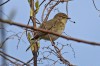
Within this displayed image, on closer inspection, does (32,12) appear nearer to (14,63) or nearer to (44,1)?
(44,1)

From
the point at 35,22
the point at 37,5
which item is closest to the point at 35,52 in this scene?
the point at 35,22

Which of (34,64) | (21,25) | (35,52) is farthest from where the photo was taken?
(35,52)

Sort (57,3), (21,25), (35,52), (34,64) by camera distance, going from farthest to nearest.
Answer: (57,3)
(35,52)
(34,64)
(21,25)

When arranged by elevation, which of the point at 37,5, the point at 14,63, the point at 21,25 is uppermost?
the point at 21,25

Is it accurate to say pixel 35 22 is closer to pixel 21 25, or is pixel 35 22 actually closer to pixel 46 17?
pixel 46 17

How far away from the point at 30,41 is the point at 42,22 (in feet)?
0.46

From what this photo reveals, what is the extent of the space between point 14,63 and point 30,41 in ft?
0.57

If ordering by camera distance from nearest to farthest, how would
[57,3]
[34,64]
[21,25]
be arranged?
[21,25], [34,64], [57,3]

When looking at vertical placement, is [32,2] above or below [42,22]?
above

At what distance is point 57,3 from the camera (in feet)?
5.49

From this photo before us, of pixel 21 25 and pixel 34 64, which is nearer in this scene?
pixel 21 25

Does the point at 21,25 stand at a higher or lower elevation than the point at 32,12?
higher

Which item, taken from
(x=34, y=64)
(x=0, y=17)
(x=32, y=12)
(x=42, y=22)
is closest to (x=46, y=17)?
(x=42, y=22)

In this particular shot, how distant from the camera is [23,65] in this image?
147 cm
